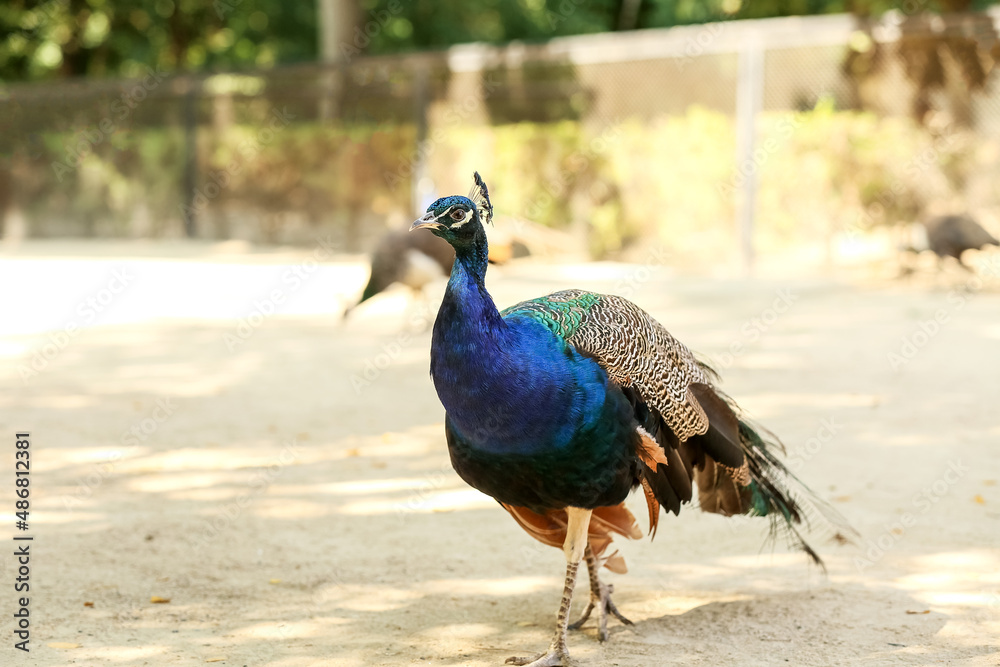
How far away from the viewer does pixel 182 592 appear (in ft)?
13.7

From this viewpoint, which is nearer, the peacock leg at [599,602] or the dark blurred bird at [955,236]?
the peacock leg at [599,602]

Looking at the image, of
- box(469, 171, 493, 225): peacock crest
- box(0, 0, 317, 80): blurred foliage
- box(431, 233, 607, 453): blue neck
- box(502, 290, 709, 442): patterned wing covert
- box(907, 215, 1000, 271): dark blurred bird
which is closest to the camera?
box(431, 233, 607, 453): blue neck

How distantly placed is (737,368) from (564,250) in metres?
6.64

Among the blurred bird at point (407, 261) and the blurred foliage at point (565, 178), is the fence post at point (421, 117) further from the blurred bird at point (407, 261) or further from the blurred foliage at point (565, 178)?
the blurred bird at point (407, 261)

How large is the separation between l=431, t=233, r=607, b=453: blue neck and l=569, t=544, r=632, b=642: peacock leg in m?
0.78

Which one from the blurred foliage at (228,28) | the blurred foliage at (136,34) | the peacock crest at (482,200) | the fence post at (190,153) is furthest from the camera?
the blurred foliage at (136,34)

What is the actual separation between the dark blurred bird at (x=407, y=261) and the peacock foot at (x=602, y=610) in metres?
5.91

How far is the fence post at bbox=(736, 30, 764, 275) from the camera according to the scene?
1209cm

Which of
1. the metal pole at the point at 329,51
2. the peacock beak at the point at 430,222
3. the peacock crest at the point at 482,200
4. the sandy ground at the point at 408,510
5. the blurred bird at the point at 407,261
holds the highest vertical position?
the metal pole at the point at 329,51

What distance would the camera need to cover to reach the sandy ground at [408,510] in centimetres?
376

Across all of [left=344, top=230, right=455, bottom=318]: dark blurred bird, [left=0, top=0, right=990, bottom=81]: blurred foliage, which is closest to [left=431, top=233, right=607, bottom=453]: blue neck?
[left=344, top=230, right=455, bottom=318]: dark blurred bird

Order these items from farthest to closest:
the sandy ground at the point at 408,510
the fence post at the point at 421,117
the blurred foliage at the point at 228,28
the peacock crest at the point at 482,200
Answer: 1. the blurred foliage at the point at 228,28
2. the fence post at the point at 421,117
3. the sandy ground at the point at 408,510
4. the peacock crest at the point at 482,200

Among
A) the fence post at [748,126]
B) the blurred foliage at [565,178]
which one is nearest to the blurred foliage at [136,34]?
the blurred foliage at [565,178]

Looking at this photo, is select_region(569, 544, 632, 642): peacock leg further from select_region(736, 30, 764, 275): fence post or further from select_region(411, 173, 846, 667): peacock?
select_region(736, 30, 764, 275): fence post
